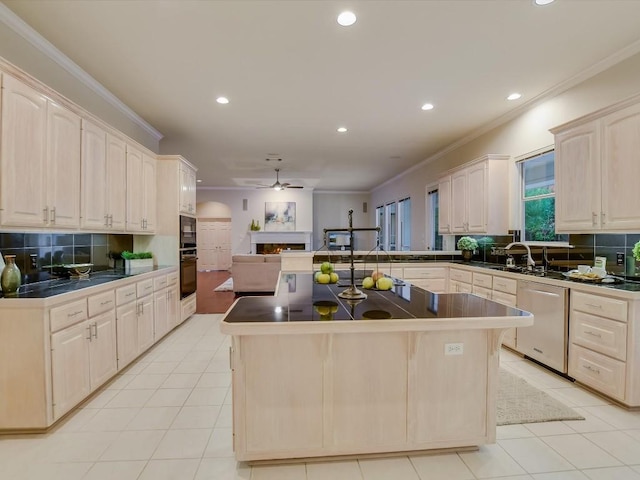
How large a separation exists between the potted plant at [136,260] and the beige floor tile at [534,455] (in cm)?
397

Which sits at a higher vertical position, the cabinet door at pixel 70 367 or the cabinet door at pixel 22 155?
the cabinet door at pixel 22 155

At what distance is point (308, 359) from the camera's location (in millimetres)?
1819

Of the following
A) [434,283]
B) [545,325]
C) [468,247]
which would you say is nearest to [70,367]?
[545,325]

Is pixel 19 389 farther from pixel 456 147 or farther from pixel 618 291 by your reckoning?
pixel 456 147

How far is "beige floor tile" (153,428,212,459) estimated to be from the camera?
2.03 m

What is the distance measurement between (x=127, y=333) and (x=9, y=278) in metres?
1.15

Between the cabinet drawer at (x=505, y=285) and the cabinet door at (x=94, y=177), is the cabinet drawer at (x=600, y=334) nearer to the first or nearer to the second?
the cabinet drawer at (x=505, y=285)

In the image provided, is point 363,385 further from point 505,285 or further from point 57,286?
point 505,285

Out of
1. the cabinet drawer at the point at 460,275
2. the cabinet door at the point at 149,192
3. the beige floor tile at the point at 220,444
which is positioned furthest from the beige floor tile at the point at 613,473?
the cabinet door at the point at 149,192

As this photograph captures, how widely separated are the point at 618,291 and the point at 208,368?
11.7 feet

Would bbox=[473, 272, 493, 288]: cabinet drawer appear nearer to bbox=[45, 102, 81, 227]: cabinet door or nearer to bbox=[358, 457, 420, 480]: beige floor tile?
bbox=[358, 457, 420, 480]: beige floor tile

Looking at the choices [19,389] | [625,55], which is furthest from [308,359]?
[625,55]

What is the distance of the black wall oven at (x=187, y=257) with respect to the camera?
186 inches

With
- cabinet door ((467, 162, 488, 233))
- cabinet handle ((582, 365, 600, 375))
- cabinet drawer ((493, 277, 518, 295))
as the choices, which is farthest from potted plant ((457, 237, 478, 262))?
cabinet handle ((582, 365, 600, 375))
